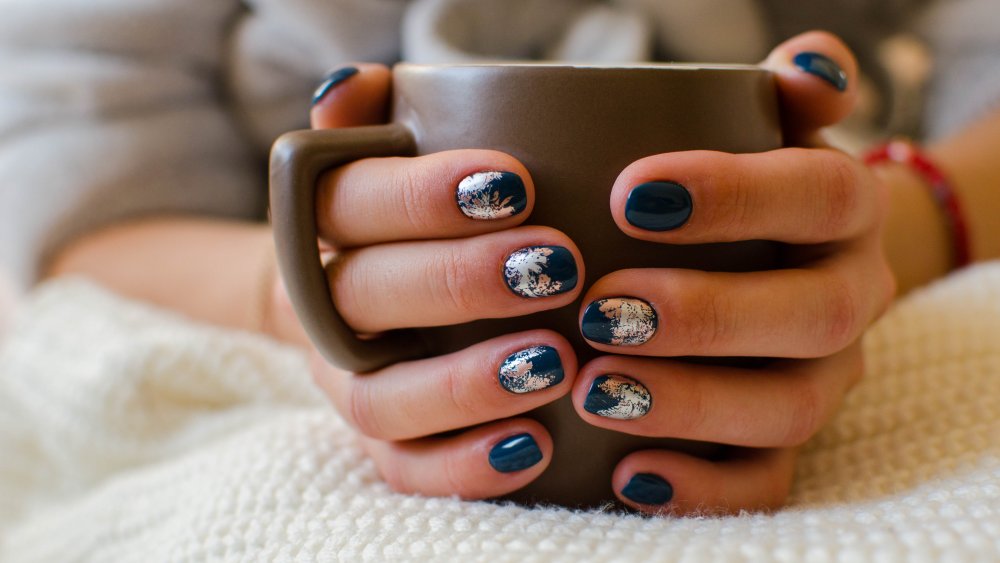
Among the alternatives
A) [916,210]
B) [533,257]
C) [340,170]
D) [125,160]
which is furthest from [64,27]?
[916,210]

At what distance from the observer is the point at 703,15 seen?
74cm

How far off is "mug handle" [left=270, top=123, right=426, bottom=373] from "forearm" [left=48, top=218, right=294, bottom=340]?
325 mm

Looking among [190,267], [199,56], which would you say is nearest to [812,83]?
[190,267]

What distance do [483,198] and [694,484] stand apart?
0.57 feet

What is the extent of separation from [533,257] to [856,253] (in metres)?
0.19

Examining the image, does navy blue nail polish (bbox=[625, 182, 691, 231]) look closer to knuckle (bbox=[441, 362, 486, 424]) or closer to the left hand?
the left hand

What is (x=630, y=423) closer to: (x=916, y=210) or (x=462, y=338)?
(x=462, y=338)

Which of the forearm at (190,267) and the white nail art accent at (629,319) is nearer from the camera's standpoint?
the white nail art accent at (629,319)

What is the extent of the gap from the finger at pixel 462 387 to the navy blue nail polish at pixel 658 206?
7 centimetres

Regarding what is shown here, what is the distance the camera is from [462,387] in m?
0.35

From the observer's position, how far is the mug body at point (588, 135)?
12.5 inches

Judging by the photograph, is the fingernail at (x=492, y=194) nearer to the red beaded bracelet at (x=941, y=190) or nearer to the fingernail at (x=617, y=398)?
the fingernail at (x=617, y=398)

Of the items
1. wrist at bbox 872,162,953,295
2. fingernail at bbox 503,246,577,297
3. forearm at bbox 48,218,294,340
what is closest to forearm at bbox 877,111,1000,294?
wrist at bbox 872,162,953,295

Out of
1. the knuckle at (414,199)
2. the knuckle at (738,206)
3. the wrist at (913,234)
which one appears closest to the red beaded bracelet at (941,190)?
the wrist at (913,234)
